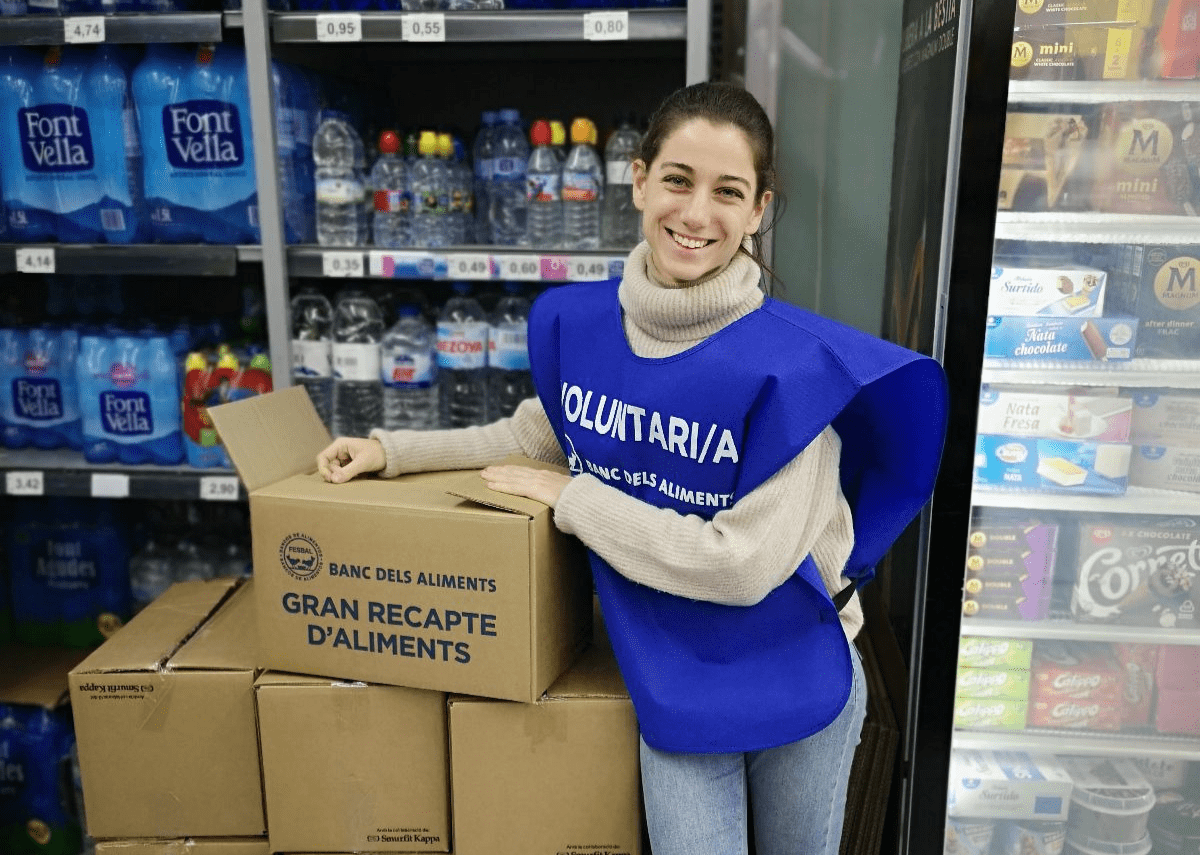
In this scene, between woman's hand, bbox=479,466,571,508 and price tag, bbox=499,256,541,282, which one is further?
price tag, bbox=499,256,541,282

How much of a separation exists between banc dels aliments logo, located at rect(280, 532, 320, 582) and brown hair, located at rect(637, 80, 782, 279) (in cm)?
82

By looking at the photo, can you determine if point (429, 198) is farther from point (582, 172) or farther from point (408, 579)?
point (408, 579)

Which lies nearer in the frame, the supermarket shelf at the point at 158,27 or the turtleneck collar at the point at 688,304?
the turtleneck collar at the point at 688,304

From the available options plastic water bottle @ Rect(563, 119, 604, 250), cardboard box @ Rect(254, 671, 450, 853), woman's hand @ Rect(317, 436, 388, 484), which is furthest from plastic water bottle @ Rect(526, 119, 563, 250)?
cardboard box @ Rect(254, 671, 450, 853)

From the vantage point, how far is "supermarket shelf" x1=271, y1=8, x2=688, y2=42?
1.98 metres

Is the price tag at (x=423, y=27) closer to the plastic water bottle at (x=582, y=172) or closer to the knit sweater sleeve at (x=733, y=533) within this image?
the plastic water bottle at (x=582, y=172)

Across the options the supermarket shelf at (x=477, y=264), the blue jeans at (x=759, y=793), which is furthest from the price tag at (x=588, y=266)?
the blue jeans at (x=759, y=793)

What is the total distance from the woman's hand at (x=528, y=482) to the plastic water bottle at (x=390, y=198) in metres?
0.90

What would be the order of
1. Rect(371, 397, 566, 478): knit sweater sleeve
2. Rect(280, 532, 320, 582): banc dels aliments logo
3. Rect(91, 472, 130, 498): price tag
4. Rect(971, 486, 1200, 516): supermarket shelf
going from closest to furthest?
Rect(280, 532, 320, 582): banc dels aliments logo
Rect(371, 397, 566, 478): knit sweater sleeve
Rect(971, 486, 1200, 516): supermarket shelf
Rect(91, 472, 130, 498): price tag

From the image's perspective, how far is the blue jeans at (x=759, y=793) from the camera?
144cm

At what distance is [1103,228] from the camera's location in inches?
67.9

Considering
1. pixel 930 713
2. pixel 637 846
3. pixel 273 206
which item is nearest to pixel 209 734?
pixel 637 846

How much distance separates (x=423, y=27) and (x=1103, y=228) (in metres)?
1.40

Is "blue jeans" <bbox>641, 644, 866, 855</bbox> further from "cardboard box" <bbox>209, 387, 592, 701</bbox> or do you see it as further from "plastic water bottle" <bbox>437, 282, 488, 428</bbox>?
"plastic water bottle" <bbox>437, 282, 488, 428</bbox>
